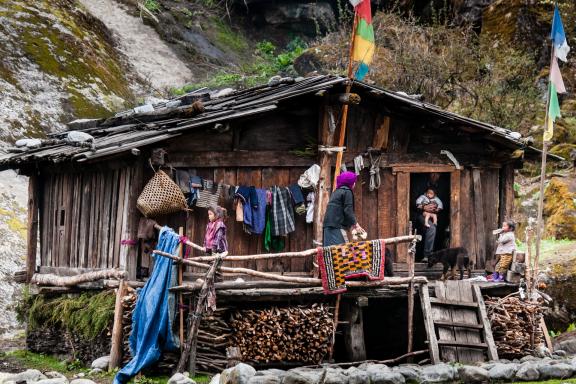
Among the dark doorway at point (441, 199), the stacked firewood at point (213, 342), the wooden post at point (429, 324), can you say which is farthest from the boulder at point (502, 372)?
the dark doorway at point (441, 199)

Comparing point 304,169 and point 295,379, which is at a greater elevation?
point 304,169

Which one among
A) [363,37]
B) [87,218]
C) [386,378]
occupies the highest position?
[363,37]

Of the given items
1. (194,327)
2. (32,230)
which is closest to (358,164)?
(194,327)

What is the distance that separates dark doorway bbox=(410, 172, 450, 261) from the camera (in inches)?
669

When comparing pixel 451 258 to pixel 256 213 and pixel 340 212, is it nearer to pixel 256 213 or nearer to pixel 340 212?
pixel 340 212

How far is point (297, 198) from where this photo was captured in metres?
15.6

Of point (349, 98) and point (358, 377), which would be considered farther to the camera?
point (349, 98)

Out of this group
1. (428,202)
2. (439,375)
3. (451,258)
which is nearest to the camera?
(439,375)

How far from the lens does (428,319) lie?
46.7 ft

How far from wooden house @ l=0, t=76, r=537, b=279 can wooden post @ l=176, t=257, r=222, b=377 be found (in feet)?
5.91

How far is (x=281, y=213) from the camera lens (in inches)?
608

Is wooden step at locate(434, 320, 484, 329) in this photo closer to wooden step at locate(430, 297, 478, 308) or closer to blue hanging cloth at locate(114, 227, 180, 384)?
wooden step at locate(430, 297, 478, 308)

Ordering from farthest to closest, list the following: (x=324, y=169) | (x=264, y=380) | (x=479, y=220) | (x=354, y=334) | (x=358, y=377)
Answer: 1. (x=479, y=220)
2. (x=324, y=169)
3. (x=354, y=334)
4. (x=358, y=377)
5. (x=264, y=380)

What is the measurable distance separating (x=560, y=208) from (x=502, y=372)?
1179 centimetres
